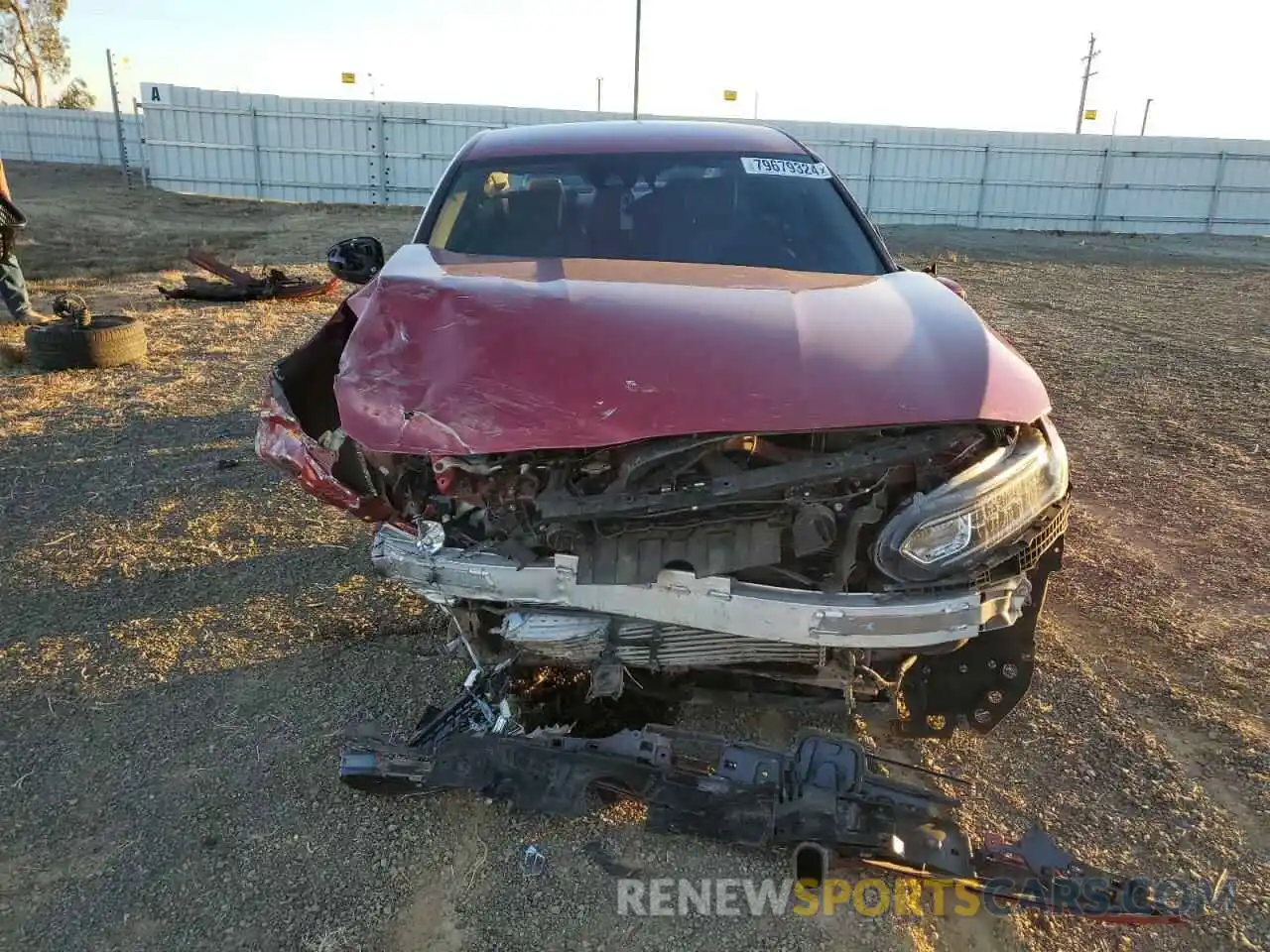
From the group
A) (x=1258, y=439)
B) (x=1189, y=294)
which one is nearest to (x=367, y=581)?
(x=1258, y=439)

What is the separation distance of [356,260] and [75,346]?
4.32 meters

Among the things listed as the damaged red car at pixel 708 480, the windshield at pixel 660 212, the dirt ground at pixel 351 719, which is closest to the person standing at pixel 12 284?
the dirt ground at pixel 351 719

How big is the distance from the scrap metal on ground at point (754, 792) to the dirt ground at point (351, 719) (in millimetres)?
163

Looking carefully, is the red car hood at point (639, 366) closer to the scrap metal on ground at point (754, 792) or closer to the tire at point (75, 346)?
the scrap metal on ground at point (754, 792)

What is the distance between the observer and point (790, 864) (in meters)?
2.36

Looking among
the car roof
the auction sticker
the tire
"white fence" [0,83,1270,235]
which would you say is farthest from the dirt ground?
"white fence" [0,83,1270,235]

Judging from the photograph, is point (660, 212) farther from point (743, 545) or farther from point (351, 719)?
point (351, 719)

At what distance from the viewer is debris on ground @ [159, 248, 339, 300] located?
9.65m

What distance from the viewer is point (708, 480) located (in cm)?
213

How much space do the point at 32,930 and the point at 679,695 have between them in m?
A: 1.76

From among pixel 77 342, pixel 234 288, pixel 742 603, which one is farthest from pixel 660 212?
pixel 234 288

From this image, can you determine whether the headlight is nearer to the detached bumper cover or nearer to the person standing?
the detached bumper cover

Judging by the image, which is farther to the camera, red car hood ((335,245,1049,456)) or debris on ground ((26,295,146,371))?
debris on ground ((26,295,146,371))

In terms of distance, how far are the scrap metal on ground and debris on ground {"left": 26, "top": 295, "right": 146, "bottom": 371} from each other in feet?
19.1
